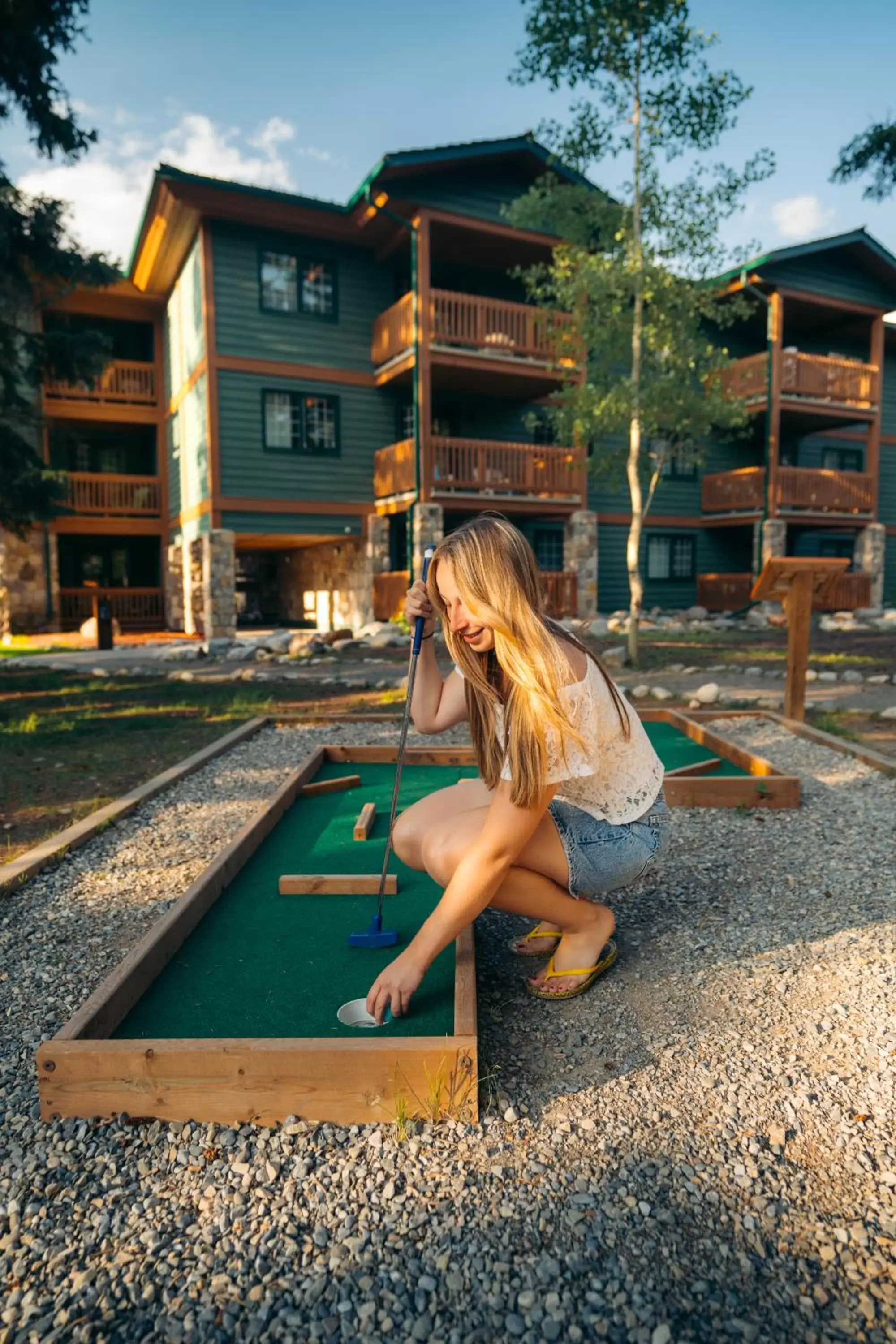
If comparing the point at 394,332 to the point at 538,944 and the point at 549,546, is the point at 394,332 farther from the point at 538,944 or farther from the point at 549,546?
the point at 538,944

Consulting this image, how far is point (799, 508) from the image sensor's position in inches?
768

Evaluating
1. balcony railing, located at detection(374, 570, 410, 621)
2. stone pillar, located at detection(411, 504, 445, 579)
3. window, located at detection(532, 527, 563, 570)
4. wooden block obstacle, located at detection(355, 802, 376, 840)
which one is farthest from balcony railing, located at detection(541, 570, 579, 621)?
wooden block obstacle, located at detection(355, 802, 376, 840)

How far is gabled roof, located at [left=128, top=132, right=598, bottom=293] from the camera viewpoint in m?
14.2

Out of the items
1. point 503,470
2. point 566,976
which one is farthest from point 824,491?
point 566,976

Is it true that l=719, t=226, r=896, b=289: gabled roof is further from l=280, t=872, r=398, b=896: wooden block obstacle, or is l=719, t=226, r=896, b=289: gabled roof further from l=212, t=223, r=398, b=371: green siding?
l=280, t=872, r=398, b=896: wooden block obstacle

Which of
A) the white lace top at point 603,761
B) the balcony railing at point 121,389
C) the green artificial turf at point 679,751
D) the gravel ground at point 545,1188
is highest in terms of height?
the balcony railing at point 121,389

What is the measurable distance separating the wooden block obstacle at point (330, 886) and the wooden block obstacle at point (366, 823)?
23.7 inches

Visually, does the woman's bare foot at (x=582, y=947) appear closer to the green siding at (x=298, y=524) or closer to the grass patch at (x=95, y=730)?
the grass patch at (x=95, y=730)

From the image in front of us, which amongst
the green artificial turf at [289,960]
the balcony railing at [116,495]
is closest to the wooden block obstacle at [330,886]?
the green artificial turf at [289,960]

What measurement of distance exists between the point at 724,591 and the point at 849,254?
8.42 metres

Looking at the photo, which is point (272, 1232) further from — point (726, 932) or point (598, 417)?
point (598, 417)

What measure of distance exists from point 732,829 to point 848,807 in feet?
2.79

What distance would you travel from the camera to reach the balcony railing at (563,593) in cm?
1672

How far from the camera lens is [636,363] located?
1090 centimetres
